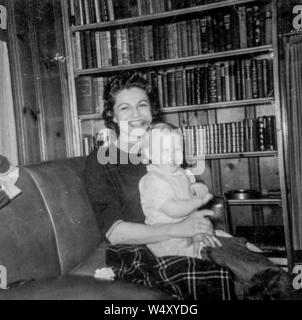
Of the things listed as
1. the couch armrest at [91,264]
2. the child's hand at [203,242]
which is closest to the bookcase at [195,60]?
the couch armrest at [91,264]

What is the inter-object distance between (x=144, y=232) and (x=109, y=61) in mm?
1790

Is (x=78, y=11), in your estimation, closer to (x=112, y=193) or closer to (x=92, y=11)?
(x=92, y=11)

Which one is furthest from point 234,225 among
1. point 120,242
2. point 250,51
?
point 120,242

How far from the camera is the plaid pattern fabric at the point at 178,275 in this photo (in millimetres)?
1055

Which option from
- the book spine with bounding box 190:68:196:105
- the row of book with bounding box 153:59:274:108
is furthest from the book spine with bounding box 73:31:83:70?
the book spine with bounding box 190:68:196:105

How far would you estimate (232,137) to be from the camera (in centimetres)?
259

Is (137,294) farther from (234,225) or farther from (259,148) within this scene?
(234,225)

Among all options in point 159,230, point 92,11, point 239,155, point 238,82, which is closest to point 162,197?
point 159,230

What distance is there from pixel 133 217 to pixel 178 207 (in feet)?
0.72

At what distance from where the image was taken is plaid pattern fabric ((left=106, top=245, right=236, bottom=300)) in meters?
1.05

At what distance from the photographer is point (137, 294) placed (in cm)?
81

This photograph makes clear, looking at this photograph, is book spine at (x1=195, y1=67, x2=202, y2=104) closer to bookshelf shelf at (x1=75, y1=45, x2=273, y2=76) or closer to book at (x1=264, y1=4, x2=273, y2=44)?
bookshelf shelf at (x1=75, y1=45, x2=273, y2=76)

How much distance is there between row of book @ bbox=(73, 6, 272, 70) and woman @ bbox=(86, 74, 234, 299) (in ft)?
3.28
